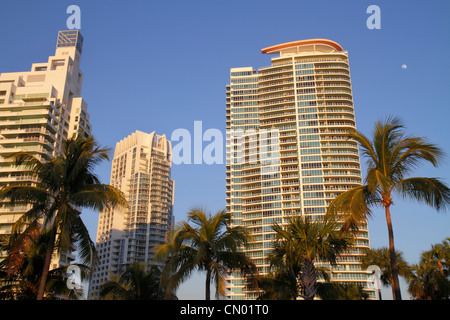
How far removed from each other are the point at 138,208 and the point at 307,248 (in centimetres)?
14218

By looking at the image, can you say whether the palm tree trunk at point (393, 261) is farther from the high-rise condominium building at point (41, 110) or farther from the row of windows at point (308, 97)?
the row of windows at point (308, 97)

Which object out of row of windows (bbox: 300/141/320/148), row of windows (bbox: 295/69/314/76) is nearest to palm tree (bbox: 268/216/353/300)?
row of windows (bbox: 300/141/320/148)

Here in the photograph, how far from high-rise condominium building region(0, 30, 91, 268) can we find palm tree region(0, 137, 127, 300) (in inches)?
2769

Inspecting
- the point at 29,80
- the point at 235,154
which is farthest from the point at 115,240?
the point at 29,80

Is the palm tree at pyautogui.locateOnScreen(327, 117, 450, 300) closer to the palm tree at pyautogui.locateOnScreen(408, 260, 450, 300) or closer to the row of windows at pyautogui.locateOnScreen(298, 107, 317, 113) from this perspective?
the palm tree at pyautogui.locateOnScreen(408, 260, 450, 300)

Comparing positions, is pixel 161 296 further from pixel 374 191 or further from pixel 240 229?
pixel 374 191

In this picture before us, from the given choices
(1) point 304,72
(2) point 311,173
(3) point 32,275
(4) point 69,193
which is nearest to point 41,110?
(2) point 311,173

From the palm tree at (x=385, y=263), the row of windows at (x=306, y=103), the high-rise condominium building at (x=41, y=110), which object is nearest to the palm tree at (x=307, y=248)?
the palm tree at (x=385, y=263)

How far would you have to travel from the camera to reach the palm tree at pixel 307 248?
58.2ft

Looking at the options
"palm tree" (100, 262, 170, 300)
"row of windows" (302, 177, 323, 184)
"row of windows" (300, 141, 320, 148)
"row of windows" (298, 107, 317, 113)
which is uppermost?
"row of windows" (298, 107, 317, 113)

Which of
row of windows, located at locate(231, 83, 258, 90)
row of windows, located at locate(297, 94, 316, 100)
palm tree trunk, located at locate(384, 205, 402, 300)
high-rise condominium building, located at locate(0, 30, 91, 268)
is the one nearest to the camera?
palm tree trunk, located at locate(384, 205, 402, 300)

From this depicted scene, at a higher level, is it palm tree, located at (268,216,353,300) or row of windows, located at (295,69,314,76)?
row of windows, located at (295,69,314,76)

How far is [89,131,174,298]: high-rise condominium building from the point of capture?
494ft

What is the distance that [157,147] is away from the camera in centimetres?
16962
